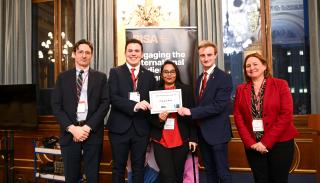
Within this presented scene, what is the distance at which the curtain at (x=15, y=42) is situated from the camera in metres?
4.76

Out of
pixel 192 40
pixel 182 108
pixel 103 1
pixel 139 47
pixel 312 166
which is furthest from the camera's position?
pixel 103 1

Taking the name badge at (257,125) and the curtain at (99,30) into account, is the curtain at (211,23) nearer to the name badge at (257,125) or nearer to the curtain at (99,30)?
the curtain at (99,30)

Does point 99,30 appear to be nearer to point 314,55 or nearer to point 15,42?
point 15,42

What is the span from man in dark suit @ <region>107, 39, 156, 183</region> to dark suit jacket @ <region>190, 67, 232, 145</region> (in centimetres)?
48

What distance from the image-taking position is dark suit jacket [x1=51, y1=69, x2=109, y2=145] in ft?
8.55

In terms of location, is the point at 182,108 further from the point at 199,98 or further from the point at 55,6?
the point at 55,6

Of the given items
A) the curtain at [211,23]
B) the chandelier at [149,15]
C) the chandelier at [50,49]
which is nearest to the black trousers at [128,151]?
the curtain at [211,23]

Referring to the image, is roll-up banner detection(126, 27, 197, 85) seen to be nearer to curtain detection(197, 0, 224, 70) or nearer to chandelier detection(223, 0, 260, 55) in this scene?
curtain detection(197, 0, 224, 70)

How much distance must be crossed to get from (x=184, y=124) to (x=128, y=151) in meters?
0.56

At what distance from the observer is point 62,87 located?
2.70 m

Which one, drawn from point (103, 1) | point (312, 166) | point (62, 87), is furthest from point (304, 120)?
point (103, 1)

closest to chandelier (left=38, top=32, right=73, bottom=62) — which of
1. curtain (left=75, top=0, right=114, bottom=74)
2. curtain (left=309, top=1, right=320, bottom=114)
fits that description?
curtain (left=75, top=0, right=114, bottom=74)

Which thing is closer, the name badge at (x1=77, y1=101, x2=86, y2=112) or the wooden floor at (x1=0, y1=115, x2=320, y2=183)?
the name badge at (x1=77, y1=101, x2=86, y2=112)

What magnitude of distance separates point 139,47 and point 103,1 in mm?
2135
